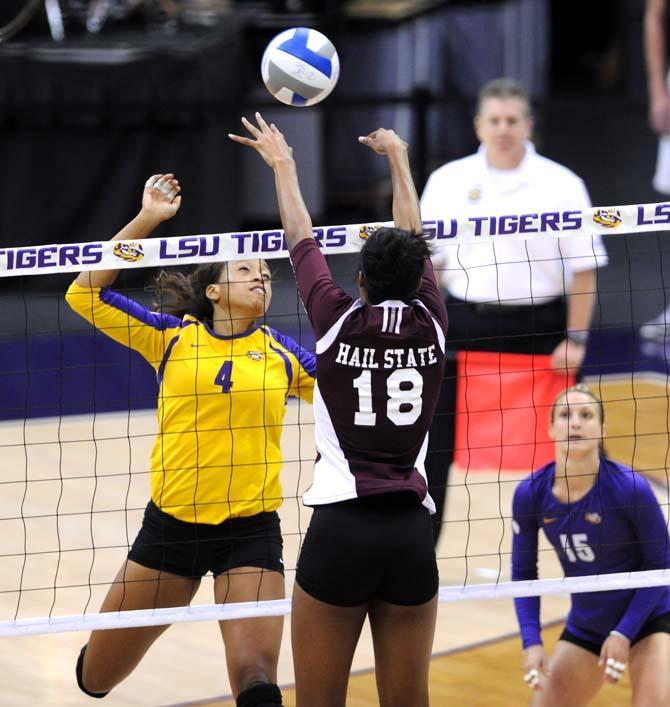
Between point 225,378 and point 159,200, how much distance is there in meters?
0.68

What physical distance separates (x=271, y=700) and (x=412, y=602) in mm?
688

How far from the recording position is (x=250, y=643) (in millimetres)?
4391

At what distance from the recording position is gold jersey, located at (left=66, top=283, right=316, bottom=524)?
15.1ft

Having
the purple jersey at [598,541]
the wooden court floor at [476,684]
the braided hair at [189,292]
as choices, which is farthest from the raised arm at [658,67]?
the braided hair at [189,292]

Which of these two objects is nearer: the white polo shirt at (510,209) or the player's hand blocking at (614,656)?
the player's hand blocking at (614,656)

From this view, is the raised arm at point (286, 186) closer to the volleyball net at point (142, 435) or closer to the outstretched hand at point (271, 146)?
the outstretched hand at point (271, 146)

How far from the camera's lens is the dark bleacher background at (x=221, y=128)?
1053cm

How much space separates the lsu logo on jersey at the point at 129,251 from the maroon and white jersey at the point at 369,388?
0.82 m

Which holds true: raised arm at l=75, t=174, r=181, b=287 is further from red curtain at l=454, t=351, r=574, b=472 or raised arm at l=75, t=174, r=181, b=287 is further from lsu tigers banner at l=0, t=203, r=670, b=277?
red curtain at l=454, t=351, r=574, b=472

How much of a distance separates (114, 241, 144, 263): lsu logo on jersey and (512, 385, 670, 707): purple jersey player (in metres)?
1.72

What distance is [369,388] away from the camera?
12.3 feet

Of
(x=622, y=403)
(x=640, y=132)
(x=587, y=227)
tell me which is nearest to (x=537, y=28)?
(x=640, y=132)

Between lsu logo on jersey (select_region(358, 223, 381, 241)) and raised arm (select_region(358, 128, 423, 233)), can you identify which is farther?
lsu logo on jersey (select_region(358, 223, 381, 241))

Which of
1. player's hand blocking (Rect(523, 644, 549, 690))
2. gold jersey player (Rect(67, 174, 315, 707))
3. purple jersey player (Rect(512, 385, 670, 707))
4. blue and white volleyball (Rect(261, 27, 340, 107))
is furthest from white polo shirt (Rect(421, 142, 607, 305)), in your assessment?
player's hand blocking (Rect(523, 644, 549, 690))
